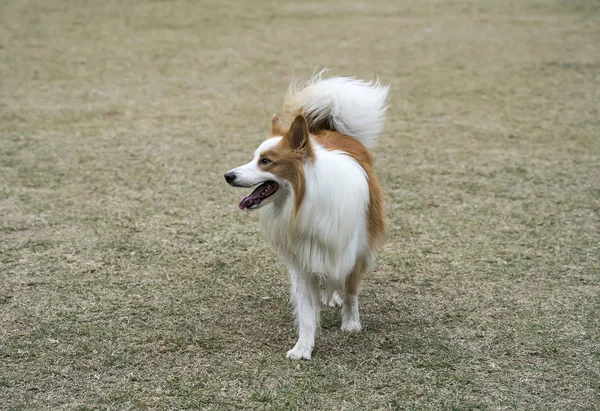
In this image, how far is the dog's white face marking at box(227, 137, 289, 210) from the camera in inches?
113

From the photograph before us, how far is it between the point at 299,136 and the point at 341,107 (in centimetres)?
61

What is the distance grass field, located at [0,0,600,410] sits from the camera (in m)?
2.87

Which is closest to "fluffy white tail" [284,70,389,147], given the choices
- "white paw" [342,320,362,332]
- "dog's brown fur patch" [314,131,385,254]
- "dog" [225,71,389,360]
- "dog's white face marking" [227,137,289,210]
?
"dog" [225,71,389,360]

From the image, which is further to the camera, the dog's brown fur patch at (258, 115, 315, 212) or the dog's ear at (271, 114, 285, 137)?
the dog's ear at (271, 114, 285, 137)

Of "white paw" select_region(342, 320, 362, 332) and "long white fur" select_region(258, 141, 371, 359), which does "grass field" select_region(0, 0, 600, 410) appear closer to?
"white paw" select_region(342, 320, 362, 332)

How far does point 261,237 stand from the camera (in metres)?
4.25

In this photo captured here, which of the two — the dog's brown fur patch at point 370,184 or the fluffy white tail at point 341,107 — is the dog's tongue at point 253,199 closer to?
the dog's brown fur patch at point 370,184

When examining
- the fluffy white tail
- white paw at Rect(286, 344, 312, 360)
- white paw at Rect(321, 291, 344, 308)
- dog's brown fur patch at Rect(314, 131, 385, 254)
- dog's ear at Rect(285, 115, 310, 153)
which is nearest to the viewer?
dog's ear at Rect(285, 115, 310, 153)

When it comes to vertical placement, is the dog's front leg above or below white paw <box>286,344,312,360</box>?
above

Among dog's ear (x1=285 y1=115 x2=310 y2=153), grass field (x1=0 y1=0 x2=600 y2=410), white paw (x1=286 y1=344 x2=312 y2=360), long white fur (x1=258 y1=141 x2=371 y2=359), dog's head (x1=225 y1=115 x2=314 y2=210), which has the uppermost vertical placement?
dog's ear (x1=285 y1=115 x2=310 y2=153)

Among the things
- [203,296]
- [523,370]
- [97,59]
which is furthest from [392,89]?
[523,370]

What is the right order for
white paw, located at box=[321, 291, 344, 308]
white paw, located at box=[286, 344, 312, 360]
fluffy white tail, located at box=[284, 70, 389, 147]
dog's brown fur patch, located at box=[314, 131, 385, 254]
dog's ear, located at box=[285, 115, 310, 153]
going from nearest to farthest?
1. dog's ear, located at box=[285, 115, 310, 153]
2. white paw, located at box=[286, 344, 312, 360]
3. dog's brown fur patch, located at box=[314, 131, 385, 254]
4. fluffy white tail, located at box=[284, 70, 389, 147]
5. white paw, located at box=[321, 291, 344, 308]

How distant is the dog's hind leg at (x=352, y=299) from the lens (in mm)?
3216

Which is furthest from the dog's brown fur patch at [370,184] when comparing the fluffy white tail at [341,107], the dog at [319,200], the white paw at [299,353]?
the white paw at [299,353]
